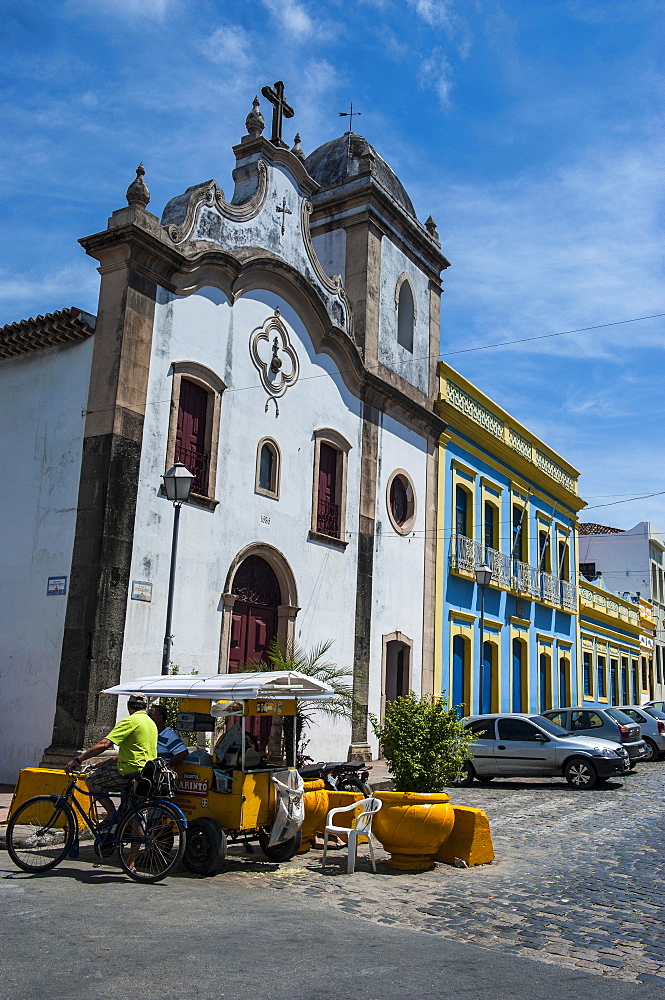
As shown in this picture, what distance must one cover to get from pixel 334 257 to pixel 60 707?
13.4 m

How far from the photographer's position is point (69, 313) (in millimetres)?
14352

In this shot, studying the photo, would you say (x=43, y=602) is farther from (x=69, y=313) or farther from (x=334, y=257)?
(x=334, y=257)

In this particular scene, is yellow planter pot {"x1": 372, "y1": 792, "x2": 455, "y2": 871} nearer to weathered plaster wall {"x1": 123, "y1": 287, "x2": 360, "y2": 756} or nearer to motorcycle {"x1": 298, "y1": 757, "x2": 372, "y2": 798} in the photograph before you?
motorcycle {"x1": 298, "y1": 757, "x2": 372, "y2": 798}

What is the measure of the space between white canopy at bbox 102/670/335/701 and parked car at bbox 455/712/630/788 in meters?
8.27

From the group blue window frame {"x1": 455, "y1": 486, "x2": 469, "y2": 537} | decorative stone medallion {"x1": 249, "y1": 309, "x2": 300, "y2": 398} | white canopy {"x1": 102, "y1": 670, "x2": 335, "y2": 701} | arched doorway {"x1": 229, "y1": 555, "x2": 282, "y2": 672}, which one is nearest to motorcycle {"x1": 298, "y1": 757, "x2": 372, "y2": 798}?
white canopy {"x1": 102, "y1": 670, "x2": 335, "y2": 701}

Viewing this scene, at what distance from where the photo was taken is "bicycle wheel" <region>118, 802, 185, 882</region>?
7.87 m

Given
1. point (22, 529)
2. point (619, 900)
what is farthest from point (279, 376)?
point (619, 900)

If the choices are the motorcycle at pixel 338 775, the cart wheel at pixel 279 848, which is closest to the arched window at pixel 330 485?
the motorcycle at pixel 338 775

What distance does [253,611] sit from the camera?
16688mm

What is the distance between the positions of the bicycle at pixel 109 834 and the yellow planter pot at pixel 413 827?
2.16 m

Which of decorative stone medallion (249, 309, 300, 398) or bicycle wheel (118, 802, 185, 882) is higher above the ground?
decorative stone medallion (249, 309, 300, 398)

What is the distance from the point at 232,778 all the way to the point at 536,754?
9.88 metres

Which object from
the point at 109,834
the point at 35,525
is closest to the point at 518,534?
the point at 35,525

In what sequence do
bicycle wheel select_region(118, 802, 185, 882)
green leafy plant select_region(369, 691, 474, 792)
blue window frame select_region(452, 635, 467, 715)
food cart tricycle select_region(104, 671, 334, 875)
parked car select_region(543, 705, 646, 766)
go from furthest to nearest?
blue window frame select_region(452, 635, 467, 715), parked car select_region(543, 705, 646, 766), green leafy plant select_region(369, 691, 474, 792), food cart tricycle select_region(104, 671, 334, 875), bicycle wheel select_region(118, 802, 185, 882)
